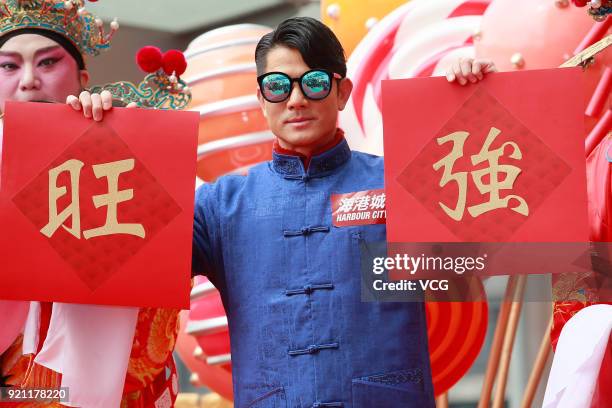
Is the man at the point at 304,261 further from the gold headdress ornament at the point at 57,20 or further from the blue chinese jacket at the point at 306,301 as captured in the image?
the gold headdress ornament at the point at 57,20

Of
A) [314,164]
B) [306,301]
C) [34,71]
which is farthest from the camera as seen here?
[34,71]

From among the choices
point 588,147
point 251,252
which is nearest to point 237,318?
point 251,252

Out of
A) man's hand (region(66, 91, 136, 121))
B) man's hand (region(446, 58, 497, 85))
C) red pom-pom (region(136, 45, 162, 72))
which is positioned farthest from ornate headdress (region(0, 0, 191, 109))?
man's hand (region(446, 58, 497, 85))

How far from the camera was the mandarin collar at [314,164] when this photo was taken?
2477 mm

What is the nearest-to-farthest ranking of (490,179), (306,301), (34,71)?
(490,179) < (306,301) < (34,71)

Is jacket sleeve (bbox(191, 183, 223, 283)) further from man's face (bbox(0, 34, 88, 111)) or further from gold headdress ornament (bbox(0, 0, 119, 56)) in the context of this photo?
gold headdress ornament (bbox(0, 0, 119, 56))

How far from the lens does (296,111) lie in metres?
2.40

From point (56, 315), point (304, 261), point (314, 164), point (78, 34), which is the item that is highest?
point (78, 34)

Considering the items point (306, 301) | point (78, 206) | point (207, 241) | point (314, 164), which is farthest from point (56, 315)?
point (314, 164)

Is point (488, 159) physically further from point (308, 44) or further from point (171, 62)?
point (171, 62)

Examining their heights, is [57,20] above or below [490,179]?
above

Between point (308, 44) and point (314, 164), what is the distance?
11.7 inches

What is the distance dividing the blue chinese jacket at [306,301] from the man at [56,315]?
282 mm

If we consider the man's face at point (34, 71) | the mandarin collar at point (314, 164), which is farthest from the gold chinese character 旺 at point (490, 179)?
the man's face at point (34, 71)
